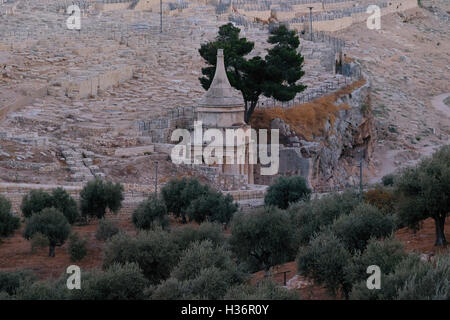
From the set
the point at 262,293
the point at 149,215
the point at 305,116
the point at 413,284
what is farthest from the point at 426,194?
the point at 305,116

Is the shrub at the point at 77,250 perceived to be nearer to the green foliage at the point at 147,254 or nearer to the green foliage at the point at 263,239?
the green foliage at the point at 147,254

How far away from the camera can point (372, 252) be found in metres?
16.6

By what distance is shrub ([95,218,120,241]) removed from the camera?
2377 centimetres

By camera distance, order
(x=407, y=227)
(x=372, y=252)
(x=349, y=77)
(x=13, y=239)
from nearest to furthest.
→ (x=372, y=252)
(x=407, y=227)
(x=13, y=239)
(x=349, y=77)

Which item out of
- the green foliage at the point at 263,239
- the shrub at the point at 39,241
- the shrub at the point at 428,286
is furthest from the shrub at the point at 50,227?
the shrub at the point at 428,286

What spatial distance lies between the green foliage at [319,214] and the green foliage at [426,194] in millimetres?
1456

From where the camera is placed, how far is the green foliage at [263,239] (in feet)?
68.6

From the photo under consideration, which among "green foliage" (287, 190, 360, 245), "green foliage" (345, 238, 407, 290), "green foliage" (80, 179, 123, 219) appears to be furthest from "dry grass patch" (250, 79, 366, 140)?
"green foliage" (345, 238, 407, 290)

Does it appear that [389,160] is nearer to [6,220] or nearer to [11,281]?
[6,220]

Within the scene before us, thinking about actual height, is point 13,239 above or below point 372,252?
below

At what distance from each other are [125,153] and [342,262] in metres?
14.9
